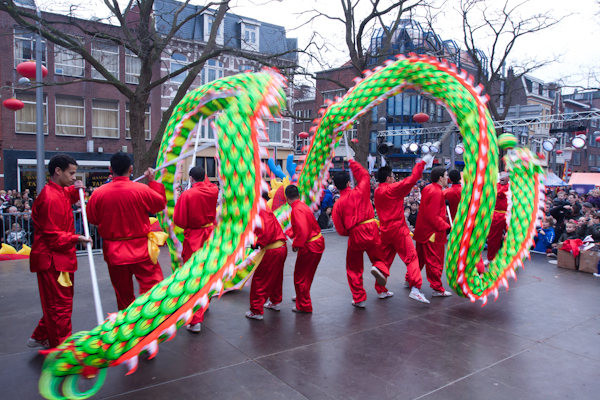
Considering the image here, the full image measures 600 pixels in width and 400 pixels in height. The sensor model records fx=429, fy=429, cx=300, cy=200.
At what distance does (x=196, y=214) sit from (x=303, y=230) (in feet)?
3.72

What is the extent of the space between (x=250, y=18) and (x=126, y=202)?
996 inches

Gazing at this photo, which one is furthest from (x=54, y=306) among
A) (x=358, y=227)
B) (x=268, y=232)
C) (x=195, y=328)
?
(x=358, y=227)

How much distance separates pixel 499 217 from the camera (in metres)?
6.89

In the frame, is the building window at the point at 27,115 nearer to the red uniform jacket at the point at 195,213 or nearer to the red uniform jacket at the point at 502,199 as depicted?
the red uniform jacket at the point at 195,213

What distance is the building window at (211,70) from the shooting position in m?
24.4

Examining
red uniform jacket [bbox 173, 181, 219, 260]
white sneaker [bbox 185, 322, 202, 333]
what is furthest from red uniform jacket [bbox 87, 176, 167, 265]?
white sneaker [bbox 185, 322, 202, 333]

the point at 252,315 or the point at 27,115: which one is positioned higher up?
the point at 27,115

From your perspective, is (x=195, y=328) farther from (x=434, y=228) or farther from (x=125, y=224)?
(x=434, y=228)

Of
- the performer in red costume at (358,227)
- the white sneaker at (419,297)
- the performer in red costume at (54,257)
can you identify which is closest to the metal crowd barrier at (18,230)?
the performer in red costume at (54,257)

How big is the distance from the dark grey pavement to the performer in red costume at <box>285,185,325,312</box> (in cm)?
24

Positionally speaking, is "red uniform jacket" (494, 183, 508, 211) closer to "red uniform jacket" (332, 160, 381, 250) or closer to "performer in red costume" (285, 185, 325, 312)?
"red uniform jacket" (332, 160, 381, 250)

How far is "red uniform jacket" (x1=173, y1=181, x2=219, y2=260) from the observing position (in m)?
4.43

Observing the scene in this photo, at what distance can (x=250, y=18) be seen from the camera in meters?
26.1

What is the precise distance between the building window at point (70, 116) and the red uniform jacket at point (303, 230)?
19.0 meters
